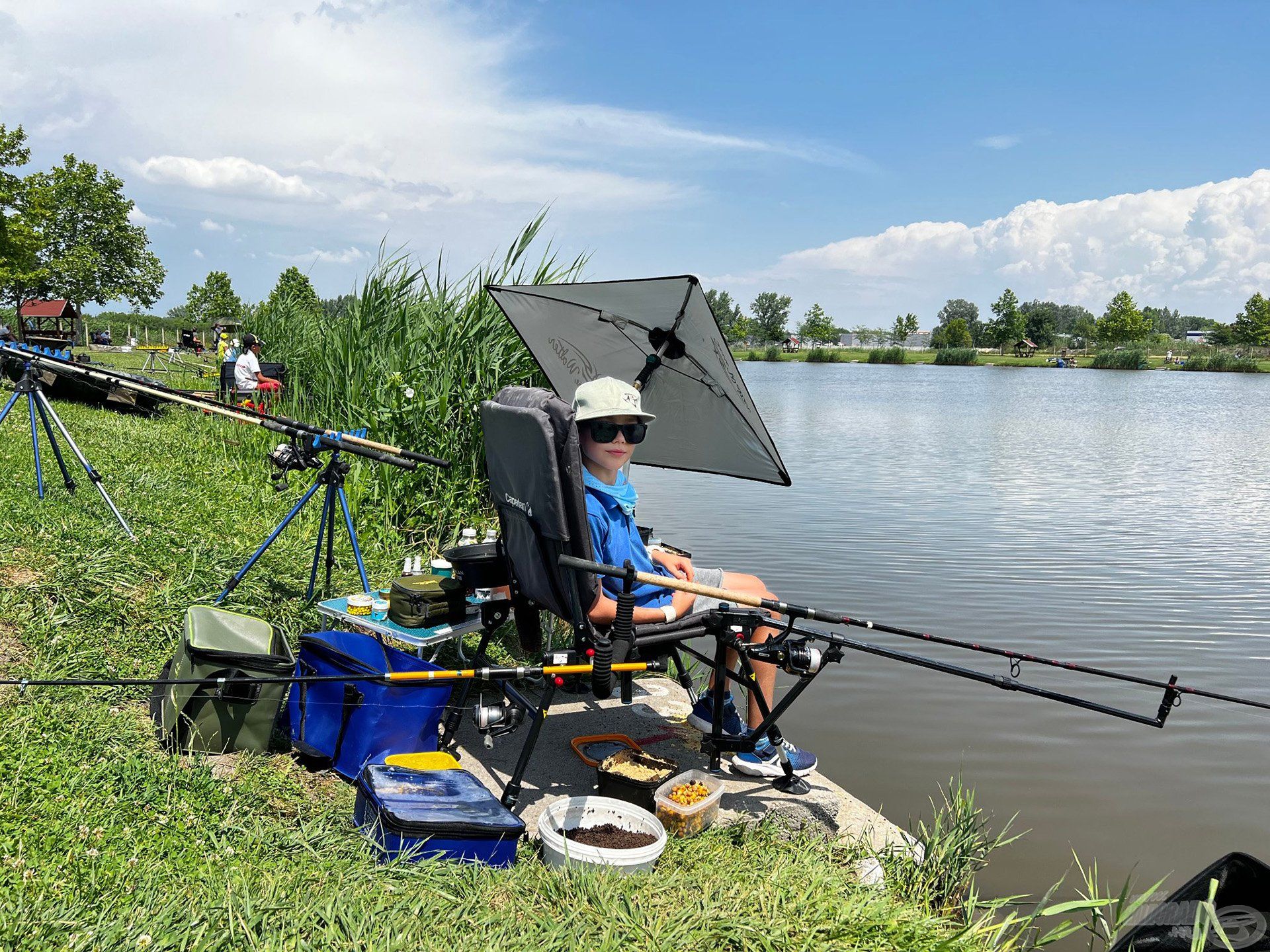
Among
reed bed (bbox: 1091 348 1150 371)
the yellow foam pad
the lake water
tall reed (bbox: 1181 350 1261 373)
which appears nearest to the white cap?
the yellow foam pad

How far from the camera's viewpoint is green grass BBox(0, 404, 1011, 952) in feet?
7.59

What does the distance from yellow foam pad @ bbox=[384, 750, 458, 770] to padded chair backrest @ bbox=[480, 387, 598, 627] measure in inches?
28.4

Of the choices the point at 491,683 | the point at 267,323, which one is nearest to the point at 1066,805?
the point at 491,683

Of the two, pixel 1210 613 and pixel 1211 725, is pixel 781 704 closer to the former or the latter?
pixel 1211 725

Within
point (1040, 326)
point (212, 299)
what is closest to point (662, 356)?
point (212, 299)

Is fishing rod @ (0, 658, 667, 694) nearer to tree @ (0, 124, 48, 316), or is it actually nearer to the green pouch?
the green pouch

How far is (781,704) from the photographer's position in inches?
134

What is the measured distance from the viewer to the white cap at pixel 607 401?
3.70m

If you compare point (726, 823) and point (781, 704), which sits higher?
point (781, 704)

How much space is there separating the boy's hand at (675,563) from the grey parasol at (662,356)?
1233 mm

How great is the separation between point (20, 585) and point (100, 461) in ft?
12.7

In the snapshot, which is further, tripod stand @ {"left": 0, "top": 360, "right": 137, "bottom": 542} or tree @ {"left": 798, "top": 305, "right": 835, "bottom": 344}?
tree @ {"left": 798, "top": 305, "right": 835, "bottom": 344}

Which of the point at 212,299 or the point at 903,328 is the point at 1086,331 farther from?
the point at 212,299

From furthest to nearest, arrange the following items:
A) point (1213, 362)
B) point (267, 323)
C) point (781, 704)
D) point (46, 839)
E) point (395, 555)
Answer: point (1213, 362)
point (267, 323)
point (395, 555)
point (781, 704)
point (46, 839)
